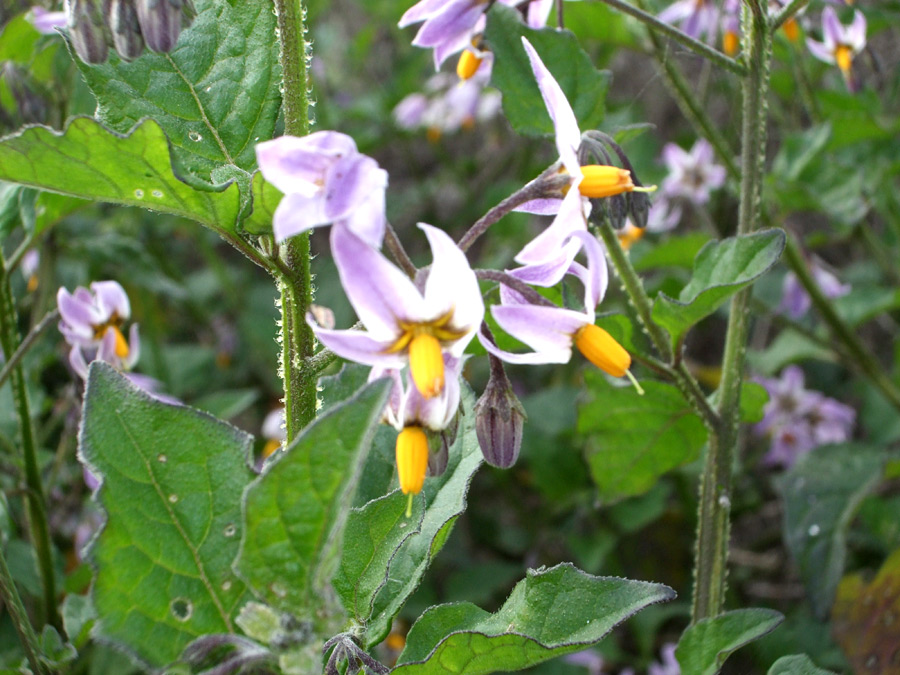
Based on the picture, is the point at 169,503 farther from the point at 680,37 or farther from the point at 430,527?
the point at 680,37

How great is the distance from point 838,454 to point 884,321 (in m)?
Result: 1.38

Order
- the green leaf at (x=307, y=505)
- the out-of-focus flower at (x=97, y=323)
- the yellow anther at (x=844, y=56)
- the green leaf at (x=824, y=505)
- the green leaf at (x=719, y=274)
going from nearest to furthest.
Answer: the green leaf at (x=307, y=505) < the green leaf at (x=719, y=274) < the out-of-focus flower at (x=97, y=323) < the green leaf at (x=824, y=505) < the yellow anther at (x=844, y=56)

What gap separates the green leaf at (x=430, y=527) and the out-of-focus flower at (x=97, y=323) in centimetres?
59

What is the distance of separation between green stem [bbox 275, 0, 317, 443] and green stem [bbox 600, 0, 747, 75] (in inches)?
14.9

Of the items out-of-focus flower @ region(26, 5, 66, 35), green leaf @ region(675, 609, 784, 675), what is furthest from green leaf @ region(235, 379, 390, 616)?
out-of-focus flower @ region(26, 5, 66, 35)

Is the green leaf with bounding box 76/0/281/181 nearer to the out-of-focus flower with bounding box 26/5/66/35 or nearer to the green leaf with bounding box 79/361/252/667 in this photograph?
the green leaf with bounding box 79/361/252/667

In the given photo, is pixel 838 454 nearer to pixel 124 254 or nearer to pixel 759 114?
pixel 759 114

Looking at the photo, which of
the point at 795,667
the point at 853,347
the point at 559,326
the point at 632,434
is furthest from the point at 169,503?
the point at 853,347

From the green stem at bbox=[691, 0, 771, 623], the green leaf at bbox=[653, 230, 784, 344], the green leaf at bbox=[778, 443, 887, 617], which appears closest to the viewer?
the green leaf at bbox=[653, 230, 784, 344]

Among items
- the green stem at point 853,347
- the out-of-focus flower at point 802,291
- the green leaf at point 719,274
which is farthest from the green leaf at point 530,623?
the out-of-focus flower at point 802,291

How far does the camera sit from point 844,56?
1804 millimetres

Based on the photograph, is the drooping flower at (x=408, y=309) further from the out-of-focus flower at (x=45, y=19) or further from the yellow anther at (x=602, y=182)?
the out-of-focus flower at (x=45, y=19)

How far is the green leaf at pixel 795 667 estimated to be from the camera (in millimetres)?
853

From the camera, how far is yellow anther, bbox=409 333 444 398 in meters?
0.71
